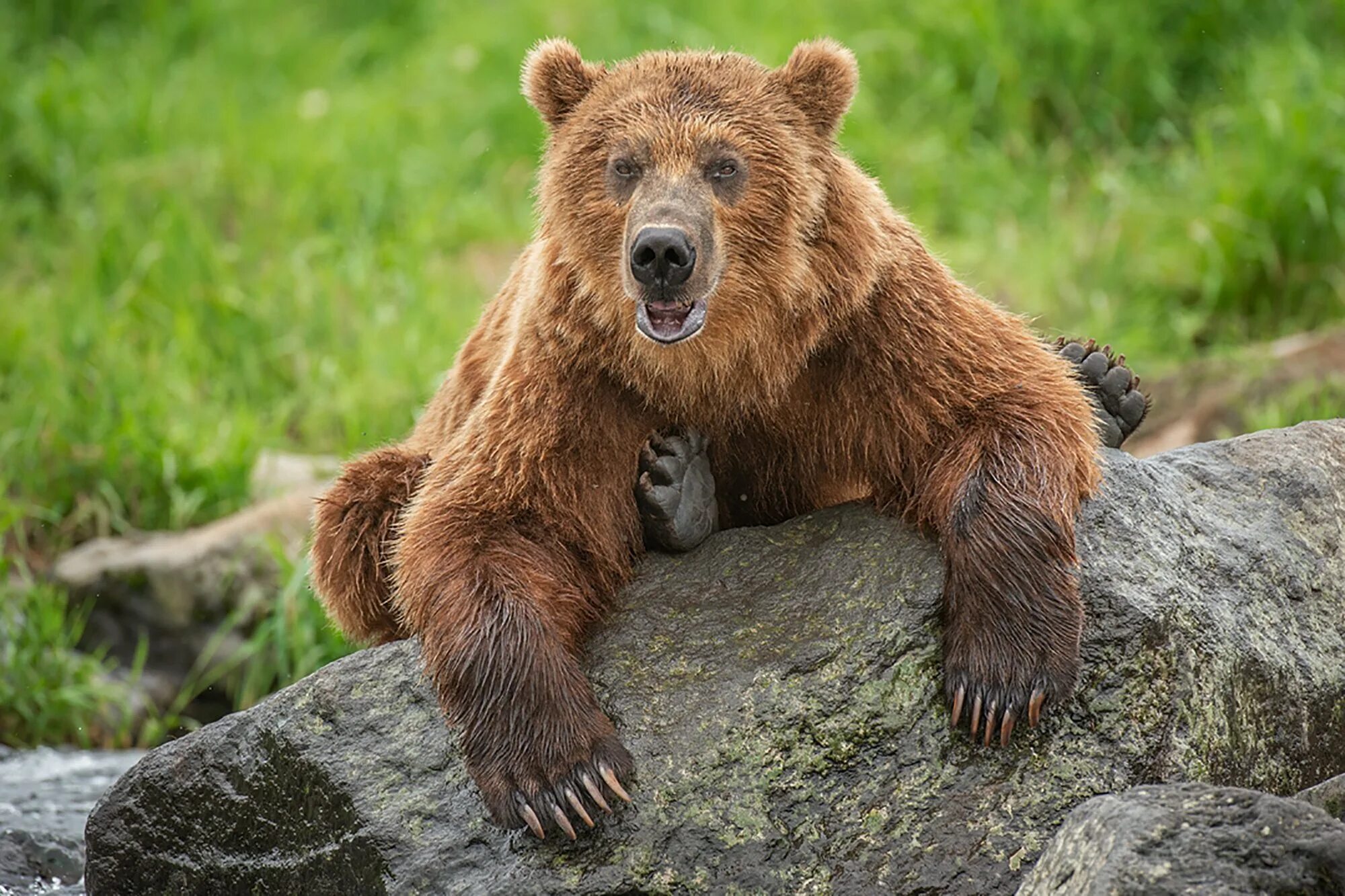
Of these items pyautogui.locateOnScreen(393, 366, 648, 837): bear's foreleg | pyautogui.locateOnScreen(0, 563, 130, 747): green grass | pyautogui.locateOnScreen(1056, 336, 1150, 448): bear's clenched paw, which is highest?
pyautogui.locateOnScreen(1056, 336, 1150, 448): bear's clenched paw

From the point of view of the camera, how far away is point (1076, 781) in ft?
13.2

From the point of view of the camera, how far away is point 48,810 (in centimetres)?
567

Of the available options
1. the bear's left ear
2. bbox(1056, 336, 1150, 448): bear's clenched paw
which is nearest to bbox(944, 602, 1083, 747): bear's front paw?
bbox(1056, 336, 1150, 448): bear's clenched paw

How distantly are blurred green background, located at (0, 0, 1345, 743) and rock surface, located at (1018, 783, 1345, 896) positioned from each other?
423cm

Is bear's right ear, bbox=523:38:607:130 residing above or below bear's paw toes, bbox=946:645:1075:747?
above

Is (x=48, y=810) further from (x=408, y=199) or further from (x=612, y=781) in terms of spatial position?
(x=408, y=199)

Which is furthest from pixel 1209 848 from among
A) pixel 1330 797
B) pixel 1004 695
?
pixel 1004 695

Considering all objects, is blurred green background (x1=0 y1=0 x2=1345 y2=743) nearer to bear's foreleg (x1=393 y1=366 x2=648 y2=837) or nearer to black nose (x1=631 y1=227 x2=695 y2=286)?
bear's foreleg (x1=393 y1=366 x2=648 y2=837)

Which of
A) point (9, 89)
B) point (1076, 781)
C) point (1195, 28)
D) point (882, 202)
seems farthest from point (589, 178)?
point (9, 89)

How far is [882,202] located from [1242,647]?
5.40 ft

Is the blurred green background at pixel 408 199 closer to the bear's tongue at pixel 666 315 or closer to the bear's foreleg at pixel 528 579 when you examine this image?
the bear's foreleg at pixel 528 579

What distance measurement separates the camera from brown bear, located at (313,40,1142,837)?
4.27 metres

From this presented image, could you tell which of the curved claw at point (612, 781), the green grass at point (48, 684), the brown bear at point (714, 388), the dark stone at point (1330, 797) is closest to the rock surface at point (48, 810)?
the green grass at point (48, 684)

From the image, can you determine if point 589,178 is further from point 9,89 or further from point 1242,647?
point 9,89
